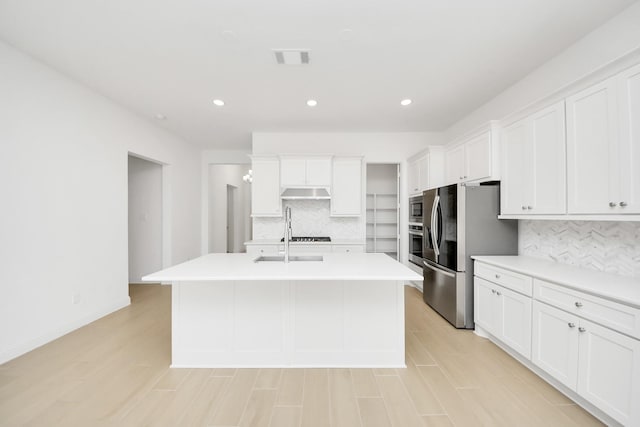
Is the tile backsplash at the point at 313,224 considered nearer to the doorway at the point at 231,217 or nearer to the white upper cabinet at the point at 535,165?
the white upper cabinet at the point at 535,165

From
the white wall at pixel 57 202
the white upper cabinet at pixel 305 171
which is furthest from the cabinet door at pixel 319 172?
the white wall at pixel 57 202

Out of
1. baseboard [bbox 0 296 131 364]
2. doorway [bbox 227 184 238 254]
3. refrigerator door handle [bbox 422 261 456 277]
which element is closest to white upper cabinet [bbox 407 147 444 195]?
refrigerator door handle [bbox 422 261 456 277]

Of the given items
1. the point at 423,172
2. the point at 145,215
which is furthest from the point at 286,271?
the point at 145,215

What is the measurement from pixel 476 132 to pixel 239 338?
3.36 metres

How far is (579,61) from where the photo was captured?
7.65 ft

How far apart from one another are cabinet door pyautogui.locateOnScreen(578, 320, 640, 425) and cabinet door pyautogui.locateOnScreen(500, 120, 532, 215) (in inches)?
48.5

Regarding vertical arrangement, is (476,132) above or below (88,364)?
above

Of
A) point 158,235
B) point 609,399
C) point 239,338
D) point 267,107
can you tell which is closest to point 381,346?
point 239,338

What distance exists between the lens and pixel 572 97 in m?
2.07

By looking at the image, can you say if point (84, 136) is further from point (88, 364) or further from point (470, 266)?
point (470, 266)

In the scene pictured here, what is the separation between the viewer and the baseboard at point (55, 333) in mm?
2365

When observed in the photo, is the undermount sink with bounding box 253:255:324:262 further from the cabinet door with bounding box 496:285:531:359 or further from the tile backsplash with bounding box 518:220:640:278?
the tile backsplash with bounding box 518:220:640:278

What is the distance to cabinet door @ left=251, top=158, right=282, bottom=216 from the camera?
15.0 feet

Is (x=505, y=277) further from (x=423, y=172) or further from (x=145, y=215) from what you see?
(x=145, y=215)
